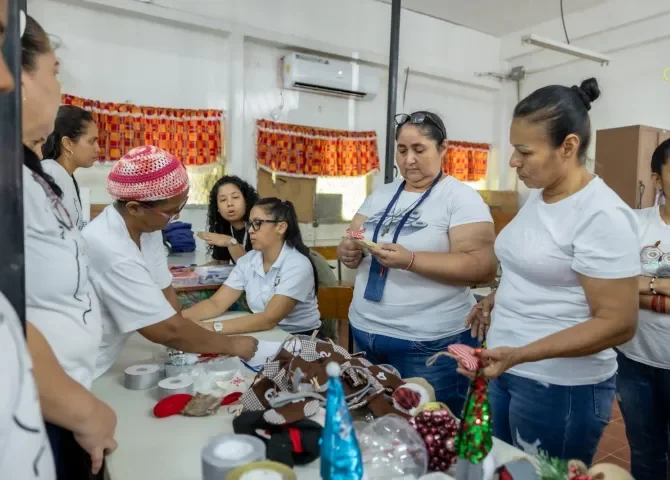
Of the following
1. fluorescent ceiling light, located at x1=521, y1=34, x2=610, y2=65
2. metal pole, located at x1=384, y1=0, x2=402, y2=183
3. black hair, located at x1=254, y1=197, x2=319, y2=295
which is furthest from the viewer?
fluorescent ceiling light, located at x1=521, y1=34, x2=610, y2=65

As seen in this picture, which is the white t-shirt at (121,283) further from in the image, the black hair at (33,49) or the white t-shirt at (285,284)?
the white t-shirt at (285,284)

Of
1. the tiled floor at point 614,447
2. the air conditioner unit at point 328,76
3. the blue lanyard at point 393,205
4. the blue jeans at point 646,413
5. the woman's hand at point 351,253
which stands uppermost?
the air conditioner unit at point 328,76

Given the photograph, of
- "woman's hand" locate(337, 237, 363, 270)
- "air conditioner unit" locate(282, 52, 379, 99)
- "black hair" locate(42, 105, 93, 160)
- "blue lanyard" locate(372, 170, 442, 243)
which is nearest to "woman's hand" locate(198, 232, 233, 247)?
"black hair" locate(42, 105, 93, 160)

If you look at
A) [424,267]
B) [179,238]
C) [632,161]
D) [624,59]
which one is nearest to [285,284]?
[424,267]

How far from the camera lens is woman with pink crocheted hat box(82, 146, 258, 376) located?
Result: 4.57 feet

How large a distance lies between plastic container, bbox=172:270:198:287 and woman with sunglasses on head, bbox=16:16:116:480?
1.50 meters

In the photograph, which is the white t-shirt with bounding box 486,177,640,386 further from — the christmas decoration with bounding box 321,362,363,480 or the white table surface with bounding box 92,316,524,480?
the christmas decoration with bounding box 321,362,363,480

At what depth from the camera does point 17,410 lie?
0.59 meters

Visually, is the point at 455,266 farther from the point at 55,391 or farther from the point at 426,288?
the point at 55,391

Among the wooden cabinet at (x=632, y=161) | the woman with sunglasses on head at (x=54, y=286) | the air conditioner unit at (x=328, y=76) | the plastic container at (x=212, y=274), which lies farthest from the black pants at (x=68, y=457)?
the wooden cabinet at (x=632, y=161)

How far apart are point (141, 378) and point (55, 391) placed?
2.16ft

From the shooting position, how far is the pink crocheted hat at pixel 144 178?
1477 millimetres

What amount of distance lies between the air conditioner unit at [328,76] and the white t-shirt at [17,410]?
5.35m

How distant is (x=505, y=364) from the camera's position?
114 centimetres
